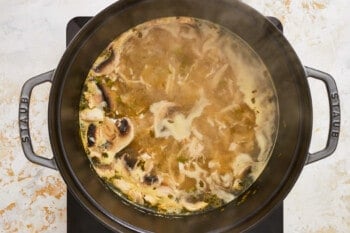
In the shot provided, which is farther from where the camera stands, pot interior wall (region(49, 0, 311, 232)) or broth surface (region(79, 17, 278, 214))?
broth surface (region(79, 17, 278, 214))

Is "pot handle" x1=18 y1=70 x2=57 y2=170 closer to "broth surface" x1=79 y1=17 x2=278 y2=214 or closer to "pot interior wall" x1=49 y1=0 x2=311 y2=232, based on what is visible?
"pot interior wall" x1=49 y1=0 x2=311 y2=232

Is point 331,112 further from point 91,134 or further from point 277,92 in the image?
point 91,134

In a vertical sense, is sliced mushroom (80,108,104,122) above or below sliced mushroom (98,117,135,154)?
above

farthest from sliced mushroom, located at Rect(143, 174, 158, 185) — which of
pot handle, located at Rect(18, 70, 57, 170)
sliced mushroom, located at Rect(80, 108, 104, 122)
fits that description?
pot handle, located at Rect(18, 70, 57, 170)

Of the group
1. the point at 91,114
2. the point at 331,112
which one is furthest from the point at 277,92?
the point at 91,114

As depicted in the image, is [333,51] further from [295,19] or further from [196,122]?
[196,122]
